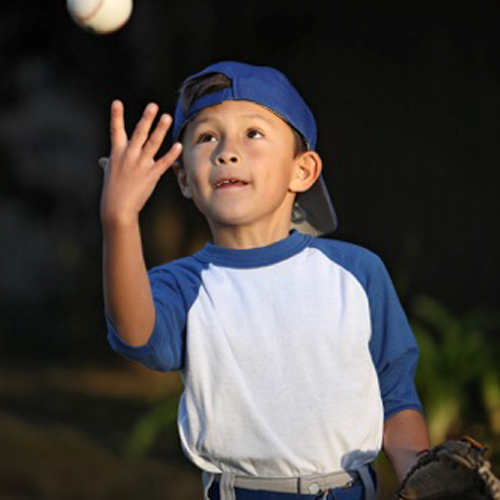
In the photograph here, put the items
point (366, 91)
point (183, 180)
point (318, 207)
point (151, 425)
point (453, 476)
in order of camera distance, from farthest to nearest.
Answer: point (366, 91) → point (151, 425) → point (318, 207) → point (183, 180) → point (453, 476)

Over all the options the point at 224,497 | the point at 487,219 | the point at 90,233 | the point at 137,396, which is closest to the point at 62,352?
the point at 90,233

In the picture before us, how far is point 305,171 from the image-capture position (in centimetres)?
304

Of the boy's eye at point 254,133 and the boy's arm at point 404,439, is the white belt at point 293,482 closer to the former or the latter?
the boy's arm at point 404,439

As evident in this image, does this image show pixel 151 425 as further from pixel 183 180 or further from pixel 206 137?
pixel 206 137

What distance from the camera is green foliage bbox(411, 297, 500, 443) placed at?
6.83m

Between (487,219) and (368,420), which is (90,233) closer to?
(487,219)

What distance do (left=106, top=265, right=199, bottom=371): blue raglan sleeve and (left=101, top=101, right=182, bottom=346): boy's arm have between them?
30 mm

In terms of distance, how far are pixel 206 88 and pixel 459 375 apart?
4.65 m

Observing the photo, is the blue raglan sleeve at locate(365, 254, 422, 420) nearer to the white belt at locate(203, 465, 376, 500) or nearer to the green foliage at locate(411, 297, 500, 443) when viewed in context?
the white belt at locate(203, 465, 376, 500)

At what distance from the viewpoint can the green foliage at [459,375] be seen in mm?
6832

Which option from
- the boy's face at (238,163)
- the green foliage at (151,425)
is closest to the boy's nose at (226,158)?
the boy's face at (238,163)

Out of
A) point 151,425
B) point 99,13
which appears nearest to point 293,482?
point 99,13

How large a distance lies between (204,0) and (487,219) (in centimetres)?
291

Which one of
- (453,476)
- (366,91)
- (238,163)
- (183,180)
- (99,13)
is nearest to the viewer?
(453,476)
